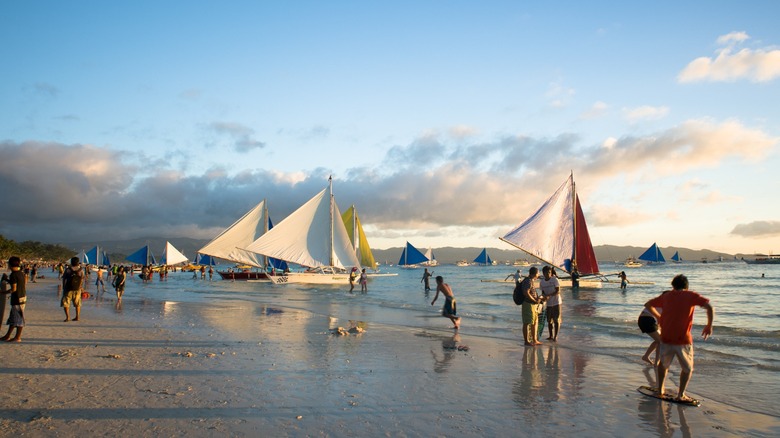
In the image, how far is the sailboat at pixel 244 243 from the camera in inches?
2018

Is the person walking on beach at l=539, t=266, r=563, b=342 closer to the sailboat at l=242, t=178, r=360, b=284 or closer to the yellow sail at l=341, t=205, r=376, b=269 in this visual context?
the sailboat at l=242, t=178, r=360, b=284

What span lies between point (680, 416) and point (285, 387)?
18.0 ft

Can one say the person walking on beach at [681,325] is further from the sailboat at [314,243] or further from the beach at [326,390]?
the sailboat at [314,243]

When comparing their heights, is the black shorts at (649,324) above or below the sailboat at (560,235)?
below

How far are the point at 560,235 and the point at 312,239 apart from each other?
849 inches

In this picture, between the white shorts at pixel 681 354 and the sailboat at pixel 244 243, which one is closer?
the white shorts at pixel 681 354

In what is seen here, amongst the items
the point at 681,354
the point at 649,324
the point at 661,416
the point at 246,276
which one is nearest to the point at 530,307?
the point at 649,324

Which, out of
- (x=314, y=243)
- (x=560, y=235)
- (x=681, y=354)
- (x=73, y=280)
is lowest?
(x=681, y=354)

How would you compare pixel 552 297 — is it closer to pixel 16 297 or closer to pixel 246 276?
pixel 16 297

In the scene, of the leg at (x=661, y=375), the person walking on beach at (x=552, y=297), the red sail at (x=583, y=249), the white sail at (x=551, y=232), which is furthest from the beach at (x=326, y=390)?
the red sail at (x=583, y=249)

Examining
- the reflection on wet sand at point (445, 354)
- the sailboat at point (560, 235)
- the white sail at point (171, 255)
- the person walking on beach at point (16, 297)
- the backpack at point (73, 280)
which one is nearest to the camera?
the reflection on wet sand at point (445, 354)

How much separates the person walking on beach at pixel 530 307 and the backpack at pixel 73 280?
38.1 ft

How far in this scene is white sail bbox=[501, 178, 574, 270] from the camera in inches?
1522

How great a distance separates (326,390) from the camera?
7441mm
